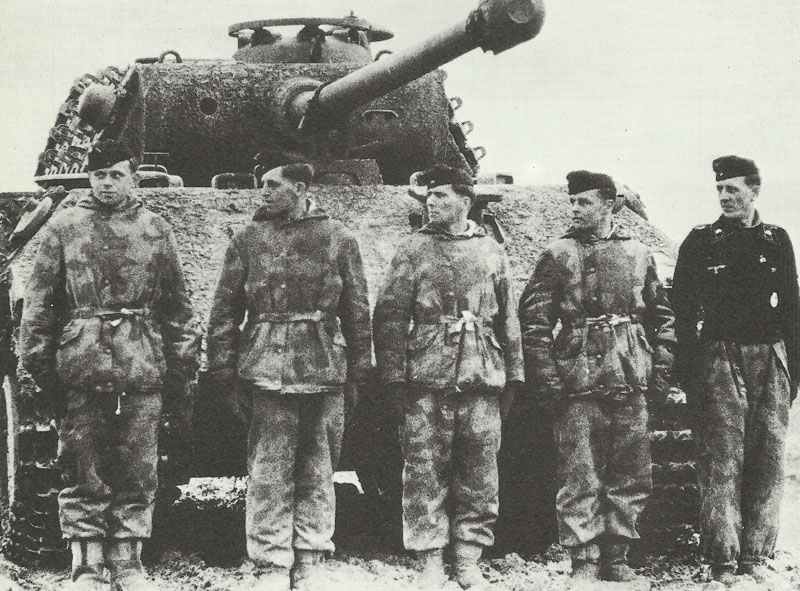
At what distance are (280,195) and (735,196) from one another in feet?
7.48

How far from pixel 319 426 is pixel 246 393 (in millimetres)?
386

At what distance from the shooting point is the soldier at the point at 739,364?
20.5 feet

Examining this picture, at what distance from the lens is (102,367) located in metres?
5.69

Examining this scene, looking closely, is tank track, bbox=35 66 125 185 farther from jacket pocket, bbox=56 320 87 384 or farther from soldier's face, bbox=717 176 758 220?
soldier's face, bbox=717 176 758 220

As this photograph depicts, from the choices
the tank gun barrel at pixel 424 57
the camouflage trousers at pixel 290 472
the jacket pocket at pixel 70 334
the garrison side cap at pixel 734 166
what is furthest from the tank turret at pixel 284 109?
the camouflage trousers at pixel 290 472

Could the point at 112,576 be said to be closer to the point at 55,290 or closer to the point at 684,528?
the point at 55,290

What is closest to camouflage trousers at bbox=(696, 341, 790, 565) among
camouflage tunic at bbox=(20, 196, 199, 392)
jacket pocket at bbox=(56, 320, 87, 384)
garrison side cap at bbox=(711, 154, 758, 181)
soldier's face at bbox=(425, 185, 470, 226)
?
garrison side cap at bbox=(711, 154, 758, 181)

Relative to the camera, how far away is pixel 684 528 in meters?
6.84

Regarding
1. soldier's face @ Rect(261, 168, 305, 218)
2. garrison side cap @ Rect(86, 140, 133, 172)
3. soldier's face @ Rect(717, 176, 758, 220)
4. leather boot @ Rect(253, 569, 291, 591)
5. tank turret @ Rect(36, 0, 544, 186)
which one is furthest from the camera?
tank turret @ Rect(36, 0, 544, 186)

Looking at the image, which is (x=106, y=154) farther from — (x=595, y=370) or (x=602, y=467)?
(x=602, y=467)

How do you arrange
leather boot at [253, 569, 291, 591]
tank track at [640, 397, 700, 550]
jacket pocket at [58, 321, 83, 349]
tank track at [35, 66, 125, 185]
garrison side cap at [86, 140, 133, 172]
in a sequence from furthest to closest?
tank track at [35, 66, 125, 185], tank track at [640, 397, 700, 550], garrison side cap at [86, 140, 133, 172], jacket pocket at [58, 321, 83, 349], leather boot at [253, 569, 291, 591]

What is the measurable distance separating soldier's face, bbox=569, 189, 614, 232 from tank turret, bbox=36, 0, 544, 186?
3.85ft

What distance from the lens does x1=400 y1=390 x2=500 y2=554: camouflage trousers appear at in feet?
19.6

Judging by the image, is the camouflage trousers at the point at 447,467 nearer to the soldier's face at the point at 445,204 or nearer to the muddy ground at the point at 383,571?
the muddy ground at the point at 383,571
